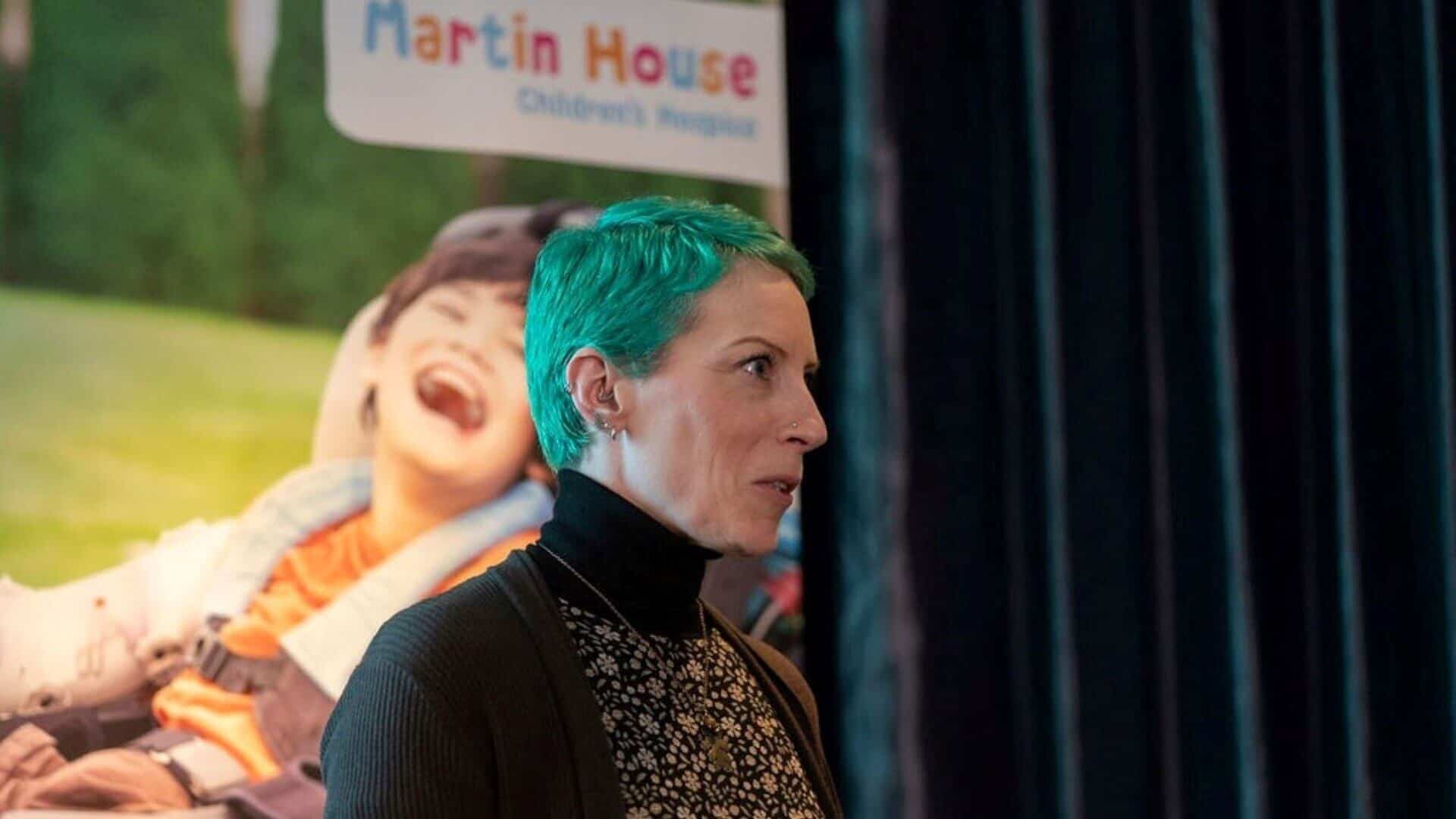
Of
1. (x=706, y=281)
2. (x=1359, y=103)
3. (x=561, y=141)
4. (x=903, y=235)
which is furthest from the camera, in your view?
(x=1359, y=103)

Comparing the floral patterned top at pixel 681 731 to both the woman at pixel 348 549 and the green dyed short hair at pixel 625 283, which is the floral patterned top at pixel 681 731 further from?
the woman at pixel 348 549

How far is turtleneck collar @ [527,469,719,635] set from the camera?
1.30 m

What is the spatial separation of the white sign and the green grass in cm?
38

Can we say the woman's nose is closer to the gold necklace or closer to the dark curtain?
the gold necklace

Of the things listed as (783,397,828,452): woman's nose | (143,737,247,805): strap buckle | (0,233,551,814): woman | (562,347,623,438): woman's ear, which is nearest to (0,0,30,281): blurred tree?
(0,233,551,814): woman

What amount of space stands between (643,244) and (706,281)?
0.05 meters

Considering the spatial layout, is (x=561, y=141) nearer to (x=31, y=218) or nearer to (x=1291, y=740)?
(x=31, y=218)

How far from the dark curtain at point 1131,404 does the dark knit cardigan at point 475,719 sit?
171cm

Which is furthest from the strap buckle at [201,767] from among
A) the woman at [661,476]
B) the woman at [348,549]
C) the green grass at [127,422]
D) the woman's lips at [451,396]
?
the woman at [661,476]

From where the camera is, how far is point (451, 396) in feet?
8.42

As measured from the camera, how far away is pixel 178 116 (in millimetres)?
2473

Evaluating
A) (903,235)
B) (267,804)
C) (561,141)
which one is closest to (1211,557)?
(903,235)

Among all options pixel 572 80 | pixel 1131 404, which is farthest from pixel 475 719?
pixel 1131 404

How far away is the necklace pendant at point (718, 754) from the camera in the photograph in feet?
4.23
